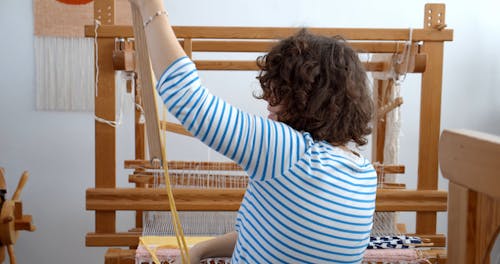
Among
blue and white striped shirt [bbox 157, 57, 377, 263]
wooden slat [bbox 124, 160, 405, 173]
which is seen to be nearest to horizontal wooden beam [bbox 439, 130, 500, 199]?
blue and white striped shirt [bbox 157, 57, 377, 263]

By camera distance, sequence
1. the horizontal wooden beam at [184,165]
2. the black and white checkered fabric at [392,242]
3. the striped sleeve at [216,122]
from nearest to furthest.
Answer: the striped sleeve at [216,122]
the black and white checkered fabric at [392,242]
the horizontal wooden beam at [184,165]

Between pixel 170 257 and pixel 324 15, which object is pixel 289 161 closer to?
pixel 170 257

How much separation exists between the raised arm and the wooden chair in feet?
1.24

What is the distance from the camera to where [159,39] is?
914 millimetres

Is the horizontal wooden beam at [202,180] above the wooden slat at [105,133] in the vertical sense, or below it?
below

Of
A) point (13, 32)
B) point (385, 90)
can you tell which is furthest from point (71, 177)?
point (385, 90)

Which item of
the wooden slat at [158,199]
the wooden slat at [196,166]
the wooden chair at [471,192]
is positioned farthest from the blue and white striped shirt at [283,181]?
the wooden slat at [196,166]

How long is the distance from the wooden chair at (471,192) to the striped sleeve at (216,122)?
23cm

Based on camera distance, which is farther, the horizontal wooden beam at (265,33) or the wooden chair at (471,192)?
the horizontal wooden beam at (265,33)

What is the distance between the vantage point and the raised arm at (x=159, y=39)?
0.91 metres

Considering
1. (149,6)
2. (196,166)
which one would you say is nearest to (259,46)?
(196,166)

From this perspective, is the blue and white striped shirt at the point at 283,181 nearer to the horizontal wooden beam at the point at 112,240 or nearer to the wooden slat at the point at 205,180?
the horizontal wooden beam at the point at 112,240

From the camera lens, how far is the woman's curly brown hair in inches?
40.9

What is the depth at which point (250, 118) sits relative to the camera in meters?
0.90
